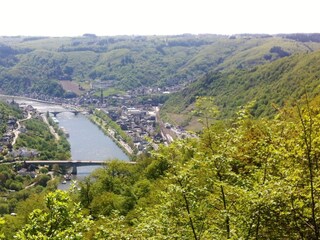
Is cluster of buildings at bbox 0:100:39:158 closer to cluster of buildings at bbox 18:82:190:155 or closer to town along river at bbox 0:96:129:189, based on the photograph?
town along river at bbox 0:96:129:189

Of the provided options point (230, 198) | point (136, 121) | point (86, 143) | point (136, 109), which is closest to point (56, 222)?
point (230, 198)

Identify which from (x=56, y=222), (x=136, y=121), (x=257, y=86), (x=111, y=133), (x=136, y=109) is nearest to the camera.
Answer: (x=56, y=222)

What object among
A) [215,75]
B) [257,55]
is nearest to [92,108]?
[215,75]

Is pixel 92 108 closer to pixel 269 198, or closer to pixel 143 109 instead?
pixel 143 109

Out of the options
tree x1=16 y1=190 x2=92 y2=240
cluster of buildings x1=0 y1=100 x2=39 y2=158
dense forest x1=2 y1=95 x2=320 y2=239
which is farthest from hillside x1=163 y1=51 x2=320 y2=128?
tree x1=16 y1=190 x2=92 y2=240

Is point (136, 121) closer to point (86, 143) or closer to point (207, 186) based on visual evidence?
point (86, 143)

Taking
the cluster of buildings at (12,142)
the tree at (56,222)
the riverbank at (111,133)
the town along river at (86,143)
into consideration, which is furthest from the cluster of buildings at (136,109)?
the tree at (56,222)
